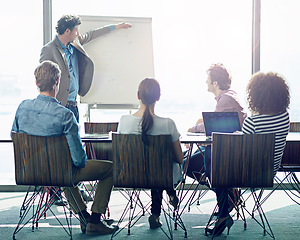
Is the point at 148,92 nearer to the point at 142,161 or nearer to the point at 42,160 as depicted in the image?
the point at 142,161

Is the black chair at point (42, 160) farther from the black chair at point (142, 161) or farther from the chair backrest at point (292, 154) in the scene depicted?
the chair backrest at point (292, 154)

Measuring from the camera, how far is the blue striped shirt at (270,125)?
9.27 ft

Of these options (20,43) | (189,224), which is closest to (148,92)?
(189,224)

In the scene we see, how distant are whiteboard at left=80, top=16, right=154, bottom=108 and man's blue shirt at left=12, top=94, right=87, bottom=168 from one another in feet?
5.90

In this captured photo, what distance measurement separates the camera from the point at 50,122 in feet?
9.22

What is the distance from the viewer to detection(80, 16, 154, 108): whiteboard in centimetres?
464

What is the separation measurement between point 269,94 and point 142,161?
0.99m

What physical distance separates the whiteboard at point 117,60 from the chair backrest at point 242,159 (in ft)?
7.01

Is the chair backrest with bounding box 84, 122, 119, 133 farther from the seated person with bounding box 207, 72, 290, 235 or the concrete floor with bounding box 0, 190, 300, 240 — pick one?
the seated person with bounding box 207, 72, 290, 235

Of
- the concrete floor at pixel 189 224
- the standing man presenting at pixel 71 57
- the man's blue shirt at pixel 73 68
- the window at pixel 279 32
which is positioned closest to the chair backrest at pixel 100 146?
the standing man presenting at pixel 71 57

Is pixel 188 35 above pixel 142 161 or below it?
above

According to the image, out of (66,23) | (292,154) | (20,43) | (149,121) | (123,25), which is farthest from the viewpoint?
(20,43)

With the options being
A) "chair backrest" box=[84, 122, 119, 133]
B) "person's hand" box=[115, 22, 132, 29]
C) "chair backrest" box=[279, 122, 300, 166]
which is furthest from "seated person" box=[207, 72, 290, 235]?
"person's hand" box=[115, 22, 132, 29]

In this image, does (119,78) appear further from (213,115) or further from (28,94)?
(213,115)
